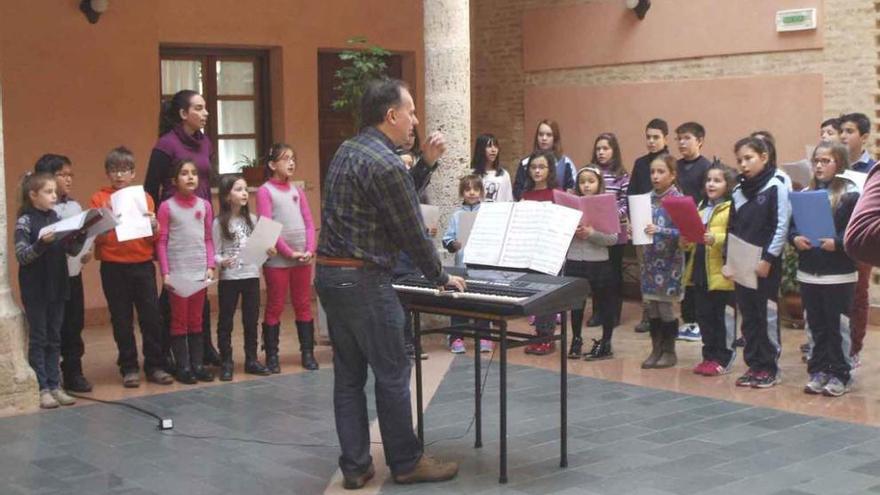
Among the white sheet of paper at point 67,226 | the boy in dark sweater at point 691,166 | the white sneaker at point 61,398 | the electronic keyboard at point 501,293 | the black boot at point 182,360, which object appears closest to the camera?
the electronic keyboard at point 501,293

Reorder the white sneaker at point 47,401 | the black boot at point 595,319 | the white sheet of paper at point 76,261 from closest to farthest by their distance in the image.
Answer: the white sneaker at point 47,401 < the white sheet of paper at point 76,261 < the black boot at point 595,319

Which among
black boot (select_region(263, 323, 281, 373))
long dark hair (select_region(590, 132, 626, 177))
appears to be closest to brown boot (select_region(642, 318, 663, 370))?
long dark hair (select_region(590, 132, 626, 177))

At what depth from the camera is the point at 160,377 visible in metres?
8.23

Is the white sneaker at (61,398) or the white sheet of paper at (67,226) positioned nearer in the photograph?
the white sheet of paper at (67,226)

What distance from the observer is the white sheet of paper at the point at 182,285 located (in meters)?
8.12

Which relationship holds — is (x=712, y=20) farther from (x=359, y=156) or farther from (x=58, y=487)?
(x=58, y=487)

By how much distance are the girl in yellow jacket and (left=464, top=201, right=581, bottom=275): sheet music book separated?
89.8 inches

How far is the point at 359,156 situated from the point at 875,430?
135 inches

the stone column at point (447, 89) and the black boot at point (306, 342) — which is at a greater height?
the stone column at point (447, 89)

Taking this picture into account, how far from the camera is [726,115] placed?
11500 mm

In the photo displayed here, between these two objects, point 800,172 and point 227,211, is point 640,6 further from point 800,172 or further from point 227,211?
point 227,211

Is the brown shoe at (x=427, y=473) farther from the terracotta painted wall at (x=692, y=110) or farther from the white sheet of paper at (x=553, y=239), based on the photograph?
the terracotta painted wall at (x=692, y=110)

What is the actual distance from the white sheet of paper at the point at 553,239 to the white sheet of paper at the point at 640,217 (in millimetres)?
2385

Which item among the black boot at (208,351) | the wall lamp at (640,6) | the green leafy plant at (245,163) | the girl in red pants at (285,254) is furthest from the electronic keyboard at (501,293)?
the wall lamp at (640,6)
